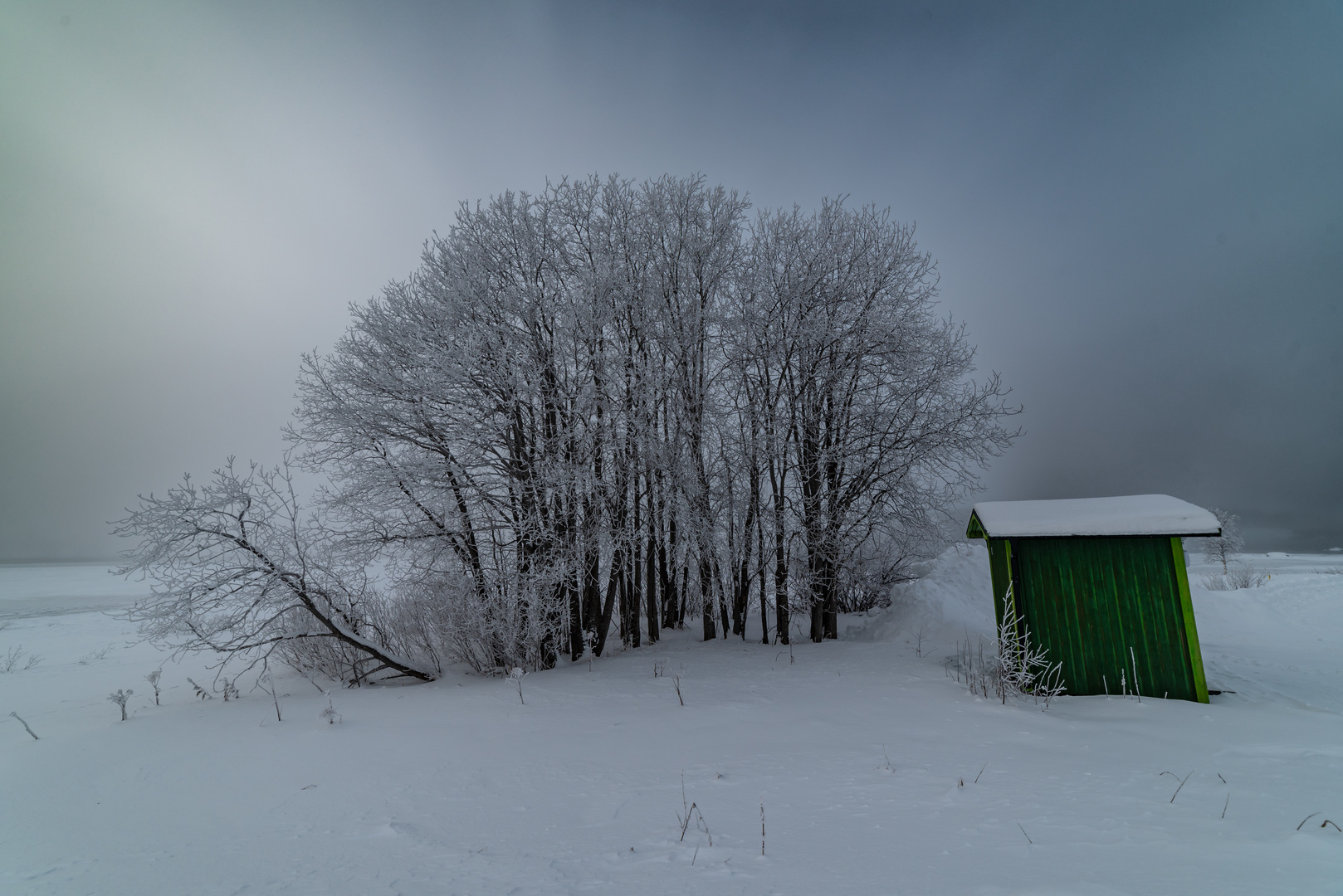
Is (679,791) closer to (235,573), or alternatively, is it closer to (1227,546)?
(235,573)

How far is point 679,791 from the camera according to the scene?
377 centimetres

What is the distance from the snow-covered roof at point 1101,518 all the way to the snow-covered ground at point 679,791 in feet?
6.19

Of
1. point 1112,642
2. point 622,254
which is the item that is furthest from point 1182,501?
point 622,254

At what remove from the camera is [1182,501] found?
6.96 m

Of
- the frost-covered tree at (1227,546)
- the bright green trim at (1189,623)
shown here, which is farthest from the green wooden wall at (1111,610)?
the frost-covered tree at (1227,546)

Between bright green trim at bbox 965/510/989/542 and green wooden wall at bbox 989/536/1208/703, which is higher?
bright green trim at bbox 965/510/989/542

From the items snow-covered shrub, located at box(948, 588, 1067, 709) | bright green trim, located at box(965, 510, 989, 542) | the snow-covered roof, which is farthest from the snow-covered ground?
bright green trim, located at box(965, 510, 989, 542)

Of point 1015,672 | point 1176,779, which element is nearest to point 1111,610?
point 1015,672

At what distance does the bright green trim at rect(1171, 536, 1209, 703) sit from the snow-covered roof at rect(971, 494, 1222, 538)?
32 cm

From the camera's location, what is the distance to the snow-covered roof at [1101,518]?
6367 mm

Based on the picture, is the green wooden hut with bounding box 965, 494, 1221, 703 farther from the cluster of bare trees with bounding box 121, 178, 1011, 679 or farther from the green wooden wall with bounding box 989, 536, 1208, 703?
the cluster of bare trees with bounding box 121, 178, 1011, 679

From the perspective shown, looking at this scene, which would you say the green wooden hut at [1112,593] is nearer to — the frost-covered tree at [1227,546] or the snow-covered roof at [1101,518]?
the snow-covered roof at [1101,518]

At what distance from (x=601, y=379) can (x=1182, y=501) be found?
26.2 feet

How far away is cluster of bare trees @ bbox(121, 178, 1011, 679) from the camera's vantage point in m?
7.77
